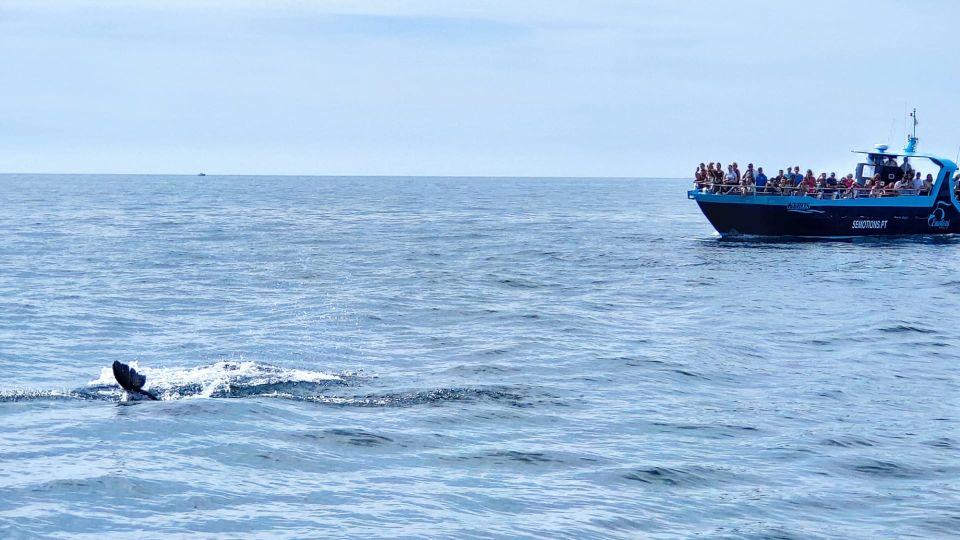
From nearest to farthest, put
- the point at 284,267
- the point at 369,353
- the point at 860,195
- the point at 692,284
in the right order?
the point at 369,353 → the point at 692,284 → the point at 284,267 → the point at 860,195

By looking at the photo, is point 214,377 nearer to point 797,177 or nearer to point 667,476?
point 667,476

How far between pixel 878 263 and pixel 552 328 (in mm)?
19251

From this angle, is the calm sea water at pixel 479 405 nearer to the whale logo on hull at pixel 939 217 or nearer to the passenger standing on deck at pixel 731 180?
Answer: the passenger standing on deck at pixel 731 180

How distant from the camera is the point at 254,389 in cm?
1652

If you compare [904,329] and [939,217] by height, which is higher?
[939,217]

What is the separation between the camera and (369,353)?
1994cm

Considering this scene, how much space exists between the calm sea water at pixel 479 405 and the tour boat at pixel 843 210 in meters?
11.0

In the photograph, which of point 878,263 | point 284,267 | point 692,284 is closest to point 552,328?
point 692,284

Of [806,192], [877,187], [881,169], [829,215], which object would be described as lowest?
[829,215]

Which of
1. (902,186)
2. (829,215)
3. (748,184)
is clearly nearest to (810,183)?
(829,215)

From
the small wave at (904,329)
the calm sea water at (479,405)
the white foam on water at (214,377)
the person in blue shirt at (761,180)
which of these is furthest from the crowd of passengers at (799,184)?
the white foam on water at (214,377)

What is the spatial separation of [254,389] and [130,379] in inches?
Answer: 73.1

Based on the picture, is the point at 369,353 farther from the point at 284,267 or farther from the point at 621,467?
the point at 284,267

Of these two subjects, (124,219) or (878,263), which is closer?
(878,263)
